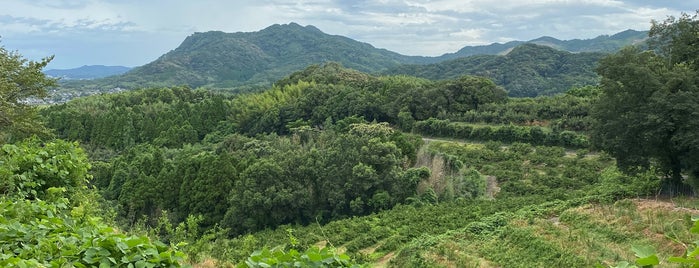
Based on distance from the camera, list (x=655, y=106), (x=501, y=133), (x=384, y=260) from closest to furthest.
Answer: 1. (x=384, y=260)
2. (x=655, y=106)
3. (x=501, y=133)

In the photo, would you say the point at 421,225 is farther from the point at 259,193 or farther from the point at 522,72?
the point at 522,72

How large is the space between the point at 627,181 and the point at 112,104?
4273 centimetres

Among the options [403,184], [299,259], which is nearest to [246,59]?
[403,184]

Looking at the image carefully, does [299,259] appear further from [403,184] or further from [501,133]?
[501,133]

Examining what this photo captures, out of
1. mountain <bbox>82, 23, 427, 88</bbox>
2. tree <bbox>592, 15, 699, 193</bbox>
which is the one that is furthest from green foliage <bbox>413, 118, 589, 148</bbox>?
mountain <bbox>82, 23, 427, 88</bbox>

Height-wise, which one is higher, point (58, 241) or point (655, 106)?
point (58, 241)

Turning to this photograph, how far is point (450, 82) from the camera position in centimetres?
3138

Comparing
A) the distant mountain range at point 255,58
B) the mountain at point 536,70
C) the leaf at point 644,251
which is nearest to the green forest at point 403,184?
the leaf at point 644,251

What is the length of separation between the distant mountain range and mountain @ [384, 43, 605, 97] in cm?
726

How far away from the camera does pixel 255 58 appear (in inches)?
5891

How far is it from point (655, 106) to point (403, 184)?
823cm

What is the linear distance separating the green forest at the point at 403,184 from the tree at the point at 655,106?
0.15 ft

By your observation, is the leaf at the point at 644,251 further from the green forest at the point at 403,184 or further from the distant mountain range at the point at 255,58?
the distant mountain range at the point at 255,58

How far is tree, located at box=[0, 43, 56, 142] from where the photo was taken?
10492 mm
